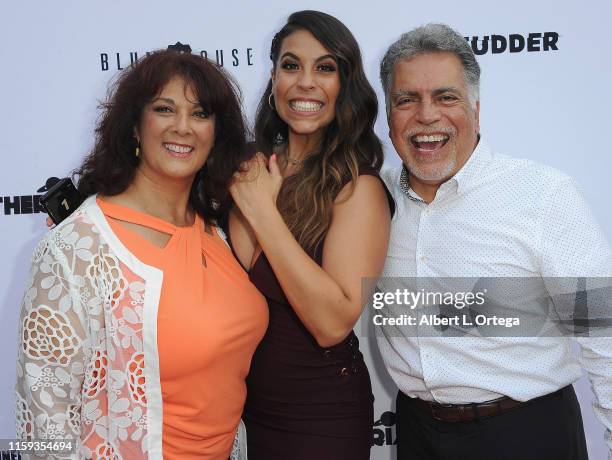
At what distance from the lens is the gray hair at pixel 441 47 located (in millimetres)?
1552

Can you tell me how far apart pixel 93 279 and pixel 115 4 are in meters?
1.28

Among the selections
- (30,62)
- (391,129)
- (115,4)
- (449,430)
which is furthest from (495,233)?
(30,62)

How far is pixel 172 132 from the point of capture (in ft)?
4.79

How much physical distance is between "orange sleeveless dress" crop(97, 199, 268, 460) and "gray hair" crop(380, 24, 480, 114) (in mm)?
730

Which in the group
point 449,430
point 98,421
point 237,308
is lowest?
point 449,430

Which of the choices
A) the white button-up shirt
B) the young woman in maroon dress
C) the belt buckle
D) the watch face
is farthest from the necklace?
the belt buckle

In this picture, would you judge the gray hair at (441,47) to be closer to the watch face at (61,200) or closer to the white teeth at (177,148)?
the white teeth at (177,148)

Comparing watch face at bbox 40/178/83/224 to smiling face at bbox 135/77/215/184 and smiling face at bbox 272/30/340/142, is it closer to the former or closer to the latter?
smiling face at bbox 135/77/215/184

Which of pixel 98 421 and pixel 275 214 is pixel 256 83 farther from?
pixel 98 421

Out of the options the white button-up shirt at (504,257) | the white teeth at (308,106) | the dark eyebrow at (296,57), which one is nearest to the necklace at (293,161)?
the white teeth at (308,106)

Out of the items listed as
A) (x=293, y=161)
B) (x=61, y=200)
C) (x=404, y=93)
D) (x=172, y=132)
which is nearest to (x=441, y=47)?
(x=404, y=93)

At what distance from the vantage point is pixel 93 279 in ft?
4.33

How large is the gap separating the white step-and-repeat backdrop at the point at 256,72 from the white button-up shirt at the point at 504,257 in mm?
650

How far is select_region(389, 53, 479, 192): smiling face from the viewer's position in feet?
5.05
